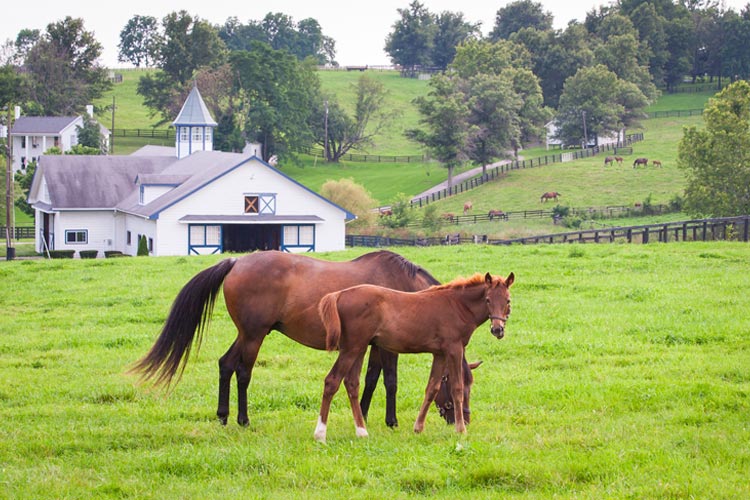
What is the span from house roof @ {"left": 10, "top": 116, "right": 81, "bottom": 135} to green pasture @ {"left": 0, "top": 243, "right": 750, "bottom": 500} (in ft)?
264

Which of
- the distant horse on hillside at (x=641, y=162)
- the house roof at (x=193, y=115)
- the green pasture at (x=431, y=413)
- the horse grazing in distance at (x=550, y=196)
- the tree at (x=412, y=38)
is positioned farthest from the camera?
the tree at (x=412, y=38)

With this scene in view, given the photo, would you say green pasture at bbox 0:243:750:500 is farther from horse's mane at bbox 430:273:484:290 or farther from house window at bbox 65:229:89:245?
house window at bbox 65:229:89:245

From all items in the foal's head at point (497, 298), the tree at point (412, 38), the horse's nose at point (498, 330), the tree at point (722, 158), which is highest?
the tree at point (412, 38)

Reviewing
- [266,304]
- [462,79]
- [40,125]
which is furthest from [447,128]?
[266,304]

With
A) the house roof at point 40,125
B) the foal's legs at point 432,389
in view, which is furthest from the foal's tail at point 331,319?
the house roof at point 40,125

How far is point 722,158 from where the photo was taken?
53312 mm

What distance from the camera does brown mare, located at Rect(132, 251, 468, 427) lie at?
994 cm

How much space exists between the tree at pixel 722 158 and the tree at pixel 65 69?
78.4 m

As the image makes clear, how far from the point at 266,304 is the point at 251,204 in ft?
132

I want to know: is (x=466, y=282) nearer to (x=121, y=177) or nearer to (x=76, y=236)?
(x=76, y=236)

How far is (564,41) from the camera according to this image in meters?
120

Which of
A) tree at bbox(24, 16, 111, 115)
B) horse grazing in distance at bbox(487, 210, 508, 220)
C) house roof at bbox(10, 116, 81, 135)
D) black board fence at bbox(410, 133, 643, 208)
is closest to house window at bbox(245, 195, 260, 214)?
→ horse grazing in distance at bbox(487, 210, 508, 220)

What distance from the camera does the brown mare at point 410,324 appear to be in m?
8.99

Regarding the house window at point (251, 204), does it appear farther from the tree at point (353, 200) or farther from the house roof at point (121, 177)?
the tree at point (353, 200)
